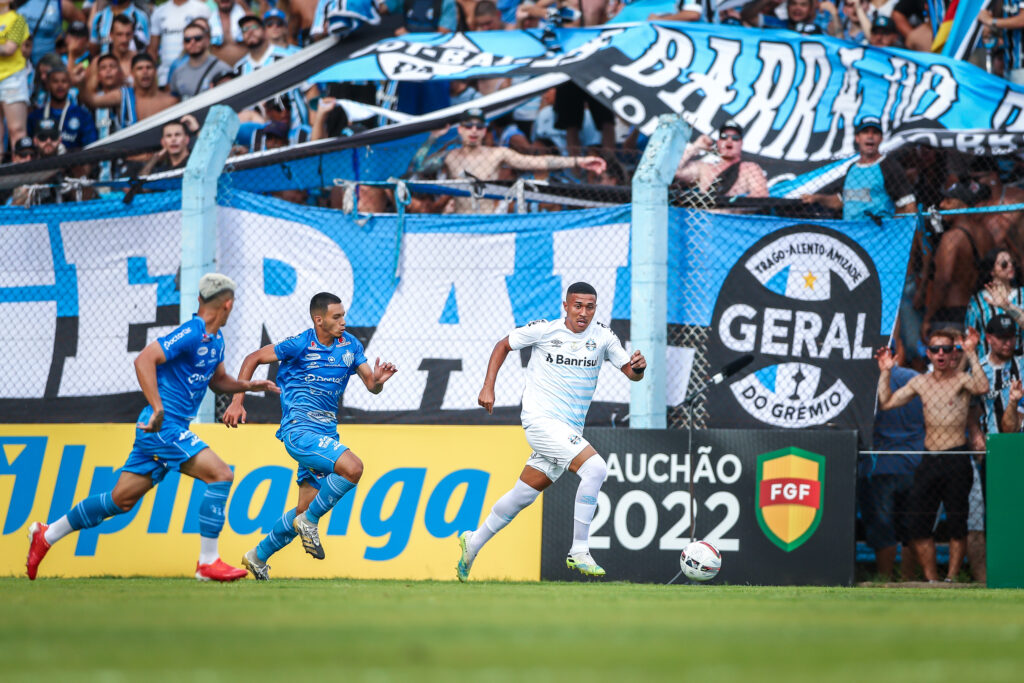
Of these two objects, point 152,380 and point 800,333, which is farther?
point 800,333

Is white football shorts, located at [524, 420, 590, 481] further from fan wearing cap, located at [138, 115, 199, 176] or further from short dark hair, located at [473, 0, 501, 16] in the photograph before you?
short dark hair, located at [473, 0, 501, 16]

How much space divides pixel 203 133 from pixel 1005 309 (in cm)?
737

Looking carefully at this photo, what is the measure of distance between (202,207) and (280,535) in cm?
386

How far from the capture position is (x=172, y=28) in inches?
745

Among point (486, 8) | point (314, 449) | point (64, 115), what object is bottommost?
point (314, 449)

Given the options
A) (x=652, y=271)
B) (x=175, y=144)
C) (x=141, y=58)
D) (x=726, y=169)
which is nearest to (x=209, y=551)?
(x=652, y=271)

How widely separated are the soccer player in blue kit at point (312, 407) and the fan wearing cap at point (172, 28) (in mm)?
8947

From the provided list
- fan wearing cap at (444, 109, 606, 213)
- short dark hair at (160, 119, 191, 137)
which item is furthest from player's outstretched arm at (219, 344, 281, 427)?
short dark hair at (160, 119, 191, 137)

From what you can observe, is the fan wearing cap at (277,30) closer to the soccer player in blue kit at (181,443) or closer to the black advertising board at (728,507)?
the soccer player in blue kit at (181,443)

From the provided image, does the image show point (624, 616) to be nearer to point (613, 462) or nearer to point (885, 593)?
point (885, 593)

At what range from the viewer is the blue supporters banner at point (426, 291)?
40.3 feet

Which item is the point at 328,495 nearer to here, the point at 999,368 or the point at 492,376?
the point at 492,376

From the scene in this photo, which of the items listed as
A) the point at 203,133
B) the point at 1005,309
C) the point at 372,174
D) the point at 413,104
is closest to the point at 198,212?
the point at 203,133

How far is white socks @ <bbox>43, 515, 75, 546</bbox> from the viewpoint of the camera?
10400 millimetres
